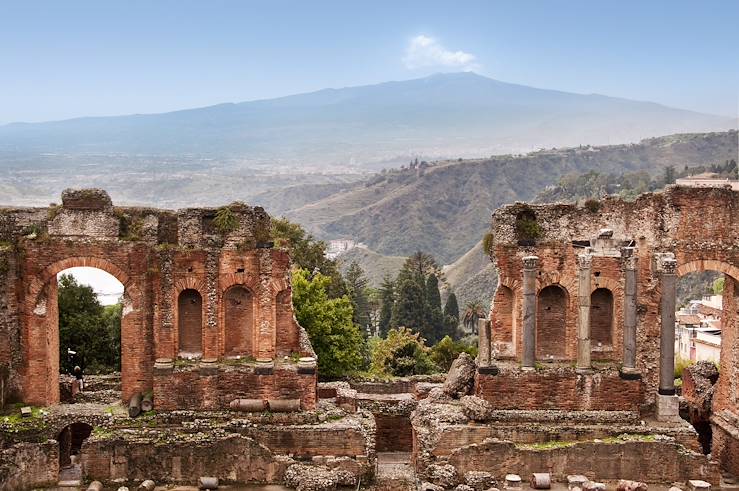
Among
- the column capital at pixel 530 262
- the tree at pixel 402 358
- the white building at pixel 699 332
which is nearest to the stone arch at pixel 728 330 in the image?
the column capital at pixel 530 262

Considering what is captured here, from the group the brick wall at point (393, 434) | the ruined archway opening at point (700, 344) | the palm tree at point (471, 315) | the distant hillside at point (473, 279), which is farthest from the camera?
the distant hillside at point (473, 279)

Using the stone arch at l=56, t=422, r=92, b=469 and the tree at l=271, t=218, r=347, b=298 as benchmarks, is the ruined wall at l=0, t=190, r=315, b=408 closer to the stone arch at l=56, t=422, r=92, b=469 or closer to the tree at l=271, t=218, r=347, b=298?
the stone arch at l=56, t=422, r=92, b=469

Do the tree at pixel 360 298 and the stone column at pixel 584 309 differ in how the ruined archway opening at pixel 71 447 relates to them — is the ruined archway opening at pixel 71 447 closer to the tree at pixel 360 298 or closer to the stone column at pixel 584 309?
the stone column at pixel 584 309

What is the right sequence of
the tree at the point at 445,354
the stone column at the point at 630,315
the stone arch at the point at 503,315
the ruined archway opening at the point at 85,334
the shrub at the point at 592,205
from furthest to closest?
the tree at the point at 445,354
the ruined archway opening at the point at 85,334
the stone arch at the point at 503,315
the shrub at the point at 592,205
the stone column at the point at 630,315

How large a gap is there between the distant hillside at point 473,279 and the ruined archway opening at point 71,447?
5431 cm

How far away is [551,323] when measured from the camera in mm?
26422

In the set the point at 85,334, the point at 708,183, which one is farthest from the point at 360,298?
the point at 85,334

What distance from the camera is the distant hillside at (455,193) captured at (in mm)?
130375

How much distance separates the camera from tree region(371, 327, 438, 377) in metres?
41.8

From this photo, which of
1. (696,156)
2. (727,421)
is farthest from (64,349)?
(696,156)

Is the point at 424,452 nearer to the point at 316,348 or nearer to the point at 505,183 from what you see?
the point at 316,348

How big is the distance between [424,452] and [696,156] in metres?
144

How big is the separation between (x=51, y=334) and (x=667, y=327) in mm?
16191

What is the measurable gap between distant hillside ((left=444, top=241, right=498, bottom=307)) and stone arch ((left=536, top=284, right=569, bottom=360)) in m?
51.7
